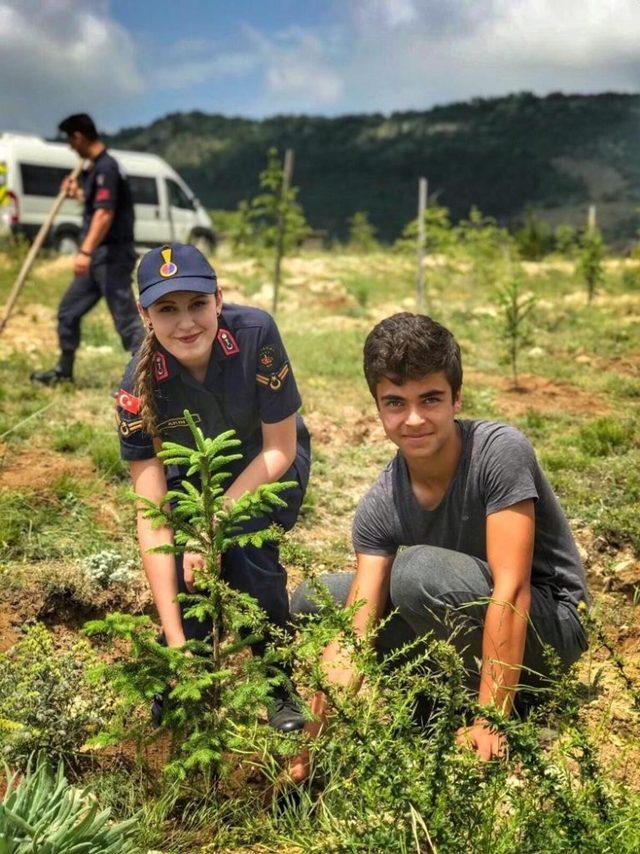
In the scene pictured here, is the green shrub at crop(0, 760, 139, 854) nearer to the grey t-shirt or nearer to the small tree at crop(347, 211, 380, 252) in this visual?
the grey t-shirt

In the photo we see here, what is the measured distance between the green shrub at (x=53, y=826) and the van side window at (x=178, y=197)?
1871 centimetres

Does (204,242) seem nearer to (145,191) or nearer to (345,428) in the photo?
(145,191)

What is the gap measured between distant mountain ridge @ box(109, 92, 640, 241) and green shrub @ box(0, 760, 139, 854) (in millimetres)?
38785

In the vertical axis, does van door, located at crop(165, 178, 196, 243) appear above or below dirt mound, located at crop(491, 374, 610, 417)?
above

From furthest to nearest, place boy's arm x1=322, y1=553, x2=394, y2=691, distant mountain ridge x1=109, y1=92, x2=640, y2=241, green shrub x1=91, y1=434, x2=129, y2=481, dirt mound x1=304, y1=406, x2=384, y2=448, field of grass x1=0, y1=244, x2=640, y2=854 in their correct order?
distant mountain ridge x1=109, y1=92, x2=640, y2=241 < dirt mound x1=304, y1=406, x2=384, y2=448 < green shrub x1=91, y1=434, x2=129, y2=481 < boy's arm x1=322, y1=553, x2=394, y2=691 < field of grass x1=0, y1=244, x2=640, y2=854

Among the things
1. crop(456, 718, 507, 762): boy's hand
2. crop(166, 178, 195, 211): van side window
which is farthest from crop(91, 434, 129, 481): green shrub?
crop(166, 178, 195, 211): van side window

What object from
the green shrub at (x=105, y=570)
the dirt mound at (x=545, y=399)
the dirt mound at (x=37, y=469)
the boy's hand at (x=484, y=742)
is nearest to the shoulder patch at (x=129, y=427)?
the green shrub at (x=105, y=570)

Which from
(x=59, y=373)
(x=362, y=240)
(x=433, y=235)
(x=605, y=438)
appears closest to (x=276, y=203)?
(x=433, y=235)

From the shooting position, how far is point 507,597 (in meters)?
2.30

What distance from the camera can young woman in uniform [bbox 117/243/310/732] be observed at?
2.63 metres

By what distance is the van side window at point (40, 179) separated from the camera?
18.1 metres

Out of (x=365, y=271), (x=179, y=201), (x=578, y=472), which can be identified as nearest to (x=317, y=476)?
(x=578, y=472)

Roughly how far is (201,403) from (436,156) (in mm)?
51124

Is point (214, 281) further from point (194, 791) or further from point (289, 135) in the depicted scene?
point (289, 135)
